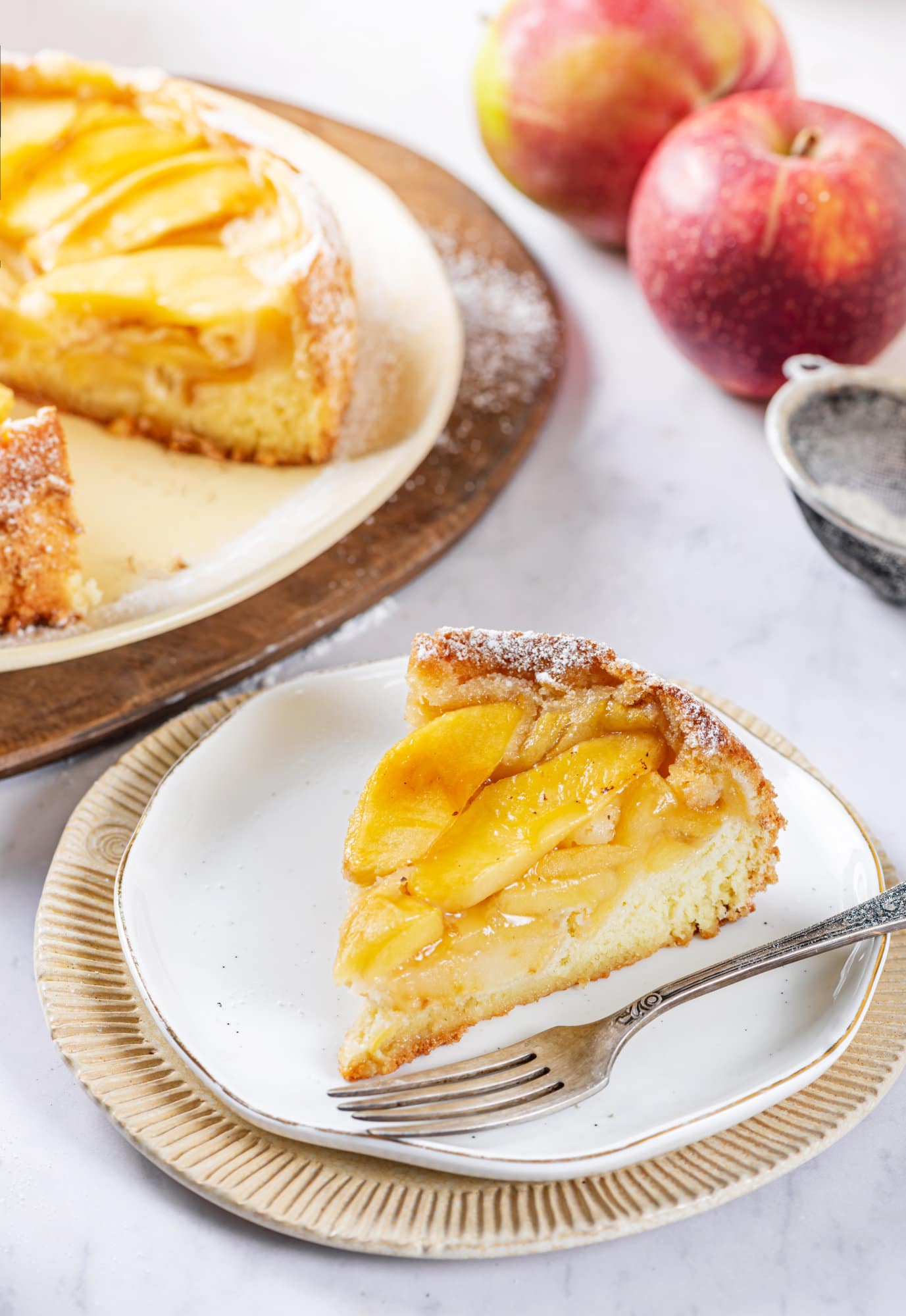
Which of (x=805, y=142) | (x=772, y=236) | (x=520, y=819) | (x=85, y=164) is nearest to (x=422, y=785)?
(x=520, y=819)

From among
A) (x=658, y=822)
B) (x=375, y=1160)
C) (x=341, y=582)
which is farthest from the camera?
(x=341, y=582)

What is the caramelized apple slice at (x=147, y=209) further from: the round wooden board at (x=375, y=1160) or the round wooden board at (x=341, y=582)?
the round wooden board at (x=375, y=1160)

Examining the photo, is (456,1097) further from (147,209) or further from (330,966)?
(147,209)

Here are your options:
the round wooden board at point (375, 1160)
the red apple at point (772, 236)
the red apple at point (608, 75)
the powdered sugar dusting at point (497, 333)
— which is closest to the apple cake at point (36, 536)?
the round wooden board at point (375, 1160)

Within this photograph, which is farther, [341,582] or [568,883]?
[341,582]

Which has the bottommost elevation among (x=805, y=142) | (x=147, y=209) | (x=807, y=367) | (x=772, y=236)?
(x=147, y=209)

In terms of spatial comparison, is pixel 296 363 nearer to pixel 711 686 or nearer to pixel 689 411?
pixel 689 411

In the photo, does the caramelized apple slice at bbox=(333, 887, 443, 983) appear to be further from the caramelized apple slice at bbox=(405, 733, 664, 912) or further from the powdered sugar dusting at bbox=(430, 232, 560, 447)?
the powdered sugar dusting at bbox=(430, 232, 560, 447)

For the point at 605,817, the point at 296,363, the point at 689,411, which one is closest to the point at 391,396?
the point at 296,363
